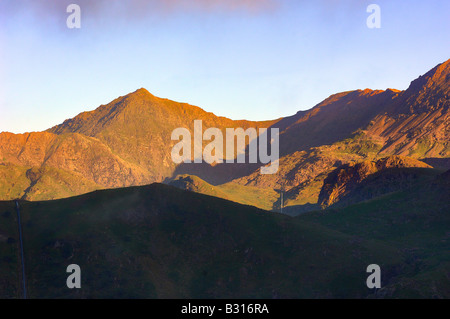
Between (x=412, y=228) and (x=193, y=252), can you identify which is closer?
(x=193, y=252)

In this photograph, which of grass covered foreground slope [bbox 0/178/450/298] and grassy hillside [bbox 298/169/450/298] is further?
grass covered foreground slope [bbox 0/178/450/298]

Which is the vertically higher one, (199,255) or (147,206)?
(147,206)

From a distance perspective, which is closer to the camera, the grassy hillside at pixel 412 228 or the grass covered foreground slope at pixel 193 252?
the grassy hillside at pixel 412 228

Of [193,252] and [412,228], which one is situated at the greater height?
[193,252]

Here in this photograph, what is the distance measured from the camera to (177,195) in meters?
138

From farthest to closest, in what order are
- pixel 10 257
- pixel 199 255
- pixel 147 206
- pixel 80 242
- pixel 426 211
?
pixel 426 211 < pixel 147 206 < pixel 199 255 < pixel 80 242 < pixel 10 257

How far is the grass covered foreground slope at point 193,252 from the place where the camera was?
98.9 meters

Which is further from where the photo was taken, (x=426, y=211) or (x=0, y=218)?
(x=426, y=211)

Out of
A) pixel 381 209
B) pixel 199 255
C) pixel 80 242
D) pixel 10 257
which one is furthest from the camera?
pixel 381 209

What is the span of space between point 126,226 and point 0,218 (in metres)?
27.8

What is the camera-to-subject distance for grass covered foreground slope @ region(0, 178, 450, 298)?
325 ft

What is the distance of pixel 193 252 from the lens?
4594 inches
